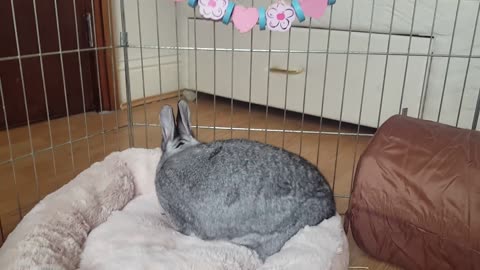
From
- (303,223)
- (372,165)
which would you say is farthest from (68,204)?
(372,165)

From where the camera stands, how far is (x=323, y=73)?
6.16 feet

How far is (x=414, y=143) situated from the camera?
1.07m

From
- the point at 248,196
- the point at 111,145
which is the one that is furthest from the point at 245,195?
the point at 111,145

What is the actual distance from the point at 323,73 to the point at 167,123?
2.94 ft

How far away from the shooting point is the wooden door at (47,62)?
1.77 m

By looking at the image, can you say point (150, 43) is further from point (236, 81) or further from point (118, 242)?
point (118, 242)

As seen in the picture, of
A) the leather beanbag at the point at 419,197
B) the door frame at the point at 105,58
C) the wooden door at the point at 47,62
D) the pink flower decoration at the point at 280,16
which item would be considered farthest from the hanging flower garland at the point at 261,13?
the door frame at the point at 105,58

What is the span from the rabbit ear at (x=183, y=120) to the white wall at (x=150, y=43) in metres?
0.91

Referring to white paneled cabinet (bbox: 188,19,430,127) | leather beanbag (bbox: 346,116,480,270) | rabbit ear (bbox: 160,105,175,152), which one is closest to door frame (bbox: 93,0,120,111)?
white paneled cabinet (bbox: 188,19,430,127)

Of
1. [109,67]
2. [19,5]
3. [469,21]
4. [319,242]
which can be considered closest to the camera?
[319,242]

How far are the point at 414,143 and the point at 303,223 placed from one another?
316 millimetres

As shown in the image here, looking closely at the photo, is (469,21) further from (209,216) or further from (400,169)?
(209,216)

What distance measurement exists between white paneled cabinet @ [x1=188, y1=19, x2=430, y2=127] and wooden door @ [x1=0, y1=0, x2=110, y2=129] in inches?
17.9

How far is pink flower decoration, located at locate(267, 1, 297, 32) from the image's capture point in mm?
1087
